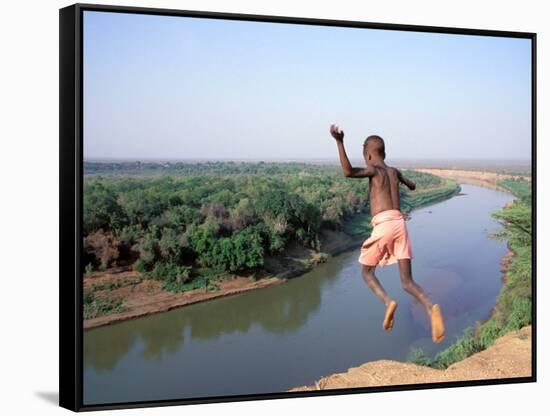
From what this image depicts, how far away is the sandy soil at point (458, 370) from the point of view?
344 inches

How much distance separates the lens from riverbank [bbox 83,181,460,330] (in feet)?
26.7

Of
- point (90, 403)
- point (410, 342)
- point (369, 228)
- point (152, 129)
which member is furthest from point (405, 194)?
point (90, 403)

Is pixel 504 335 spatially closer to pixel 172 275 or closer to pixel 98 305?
pixel 172 275

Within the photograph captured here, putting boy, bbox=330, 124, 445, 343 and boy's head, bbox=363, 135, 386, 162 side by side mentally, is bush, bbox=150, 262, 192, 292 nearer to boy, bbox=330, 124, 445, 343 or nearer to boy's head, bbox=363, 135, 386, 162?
boy, bbox=330, 124, 445, 343

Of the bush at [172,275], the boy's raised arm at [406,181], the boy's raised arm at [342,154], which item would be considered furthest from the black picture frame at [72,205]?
the boy's raised arm at [406,181]

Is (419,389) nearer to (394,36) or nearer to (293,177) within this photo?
(293,177)

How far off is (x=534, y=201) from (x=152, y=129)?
3049 millimetres

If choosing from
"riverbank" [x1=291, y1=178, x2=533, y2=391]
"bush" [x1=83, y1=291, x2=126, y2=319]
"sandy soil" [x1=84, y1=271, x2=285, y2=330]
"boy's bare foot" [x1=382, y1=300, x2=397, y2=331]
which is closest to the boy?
"boy's bare foot" [x1=382, y1=300, x2=397, y2=331]

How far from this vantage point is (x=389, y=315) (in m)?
8.88

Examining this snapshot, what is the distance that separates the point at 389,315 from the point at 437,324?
1.37ft

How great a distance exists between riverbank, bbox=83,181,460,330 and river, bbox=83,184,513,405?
0.18 feet

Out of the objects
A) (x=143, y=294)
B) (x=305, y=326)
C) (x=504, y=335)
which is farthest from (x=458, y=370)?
(x=143, y=294)

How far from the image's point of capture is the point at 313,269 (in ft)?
29.2

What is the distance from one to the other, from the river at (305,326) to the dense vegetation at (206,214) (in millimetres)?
256
